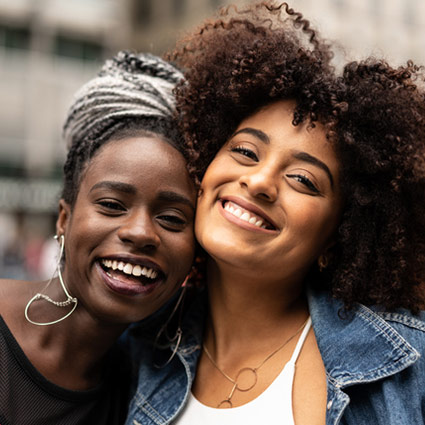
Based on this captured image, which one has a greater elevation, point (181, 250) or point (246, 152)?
point (246, 152)

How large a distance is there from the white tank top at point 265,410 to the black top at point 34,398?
45 cm

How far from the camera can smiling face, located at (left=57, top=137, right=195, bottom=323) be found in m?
3.00

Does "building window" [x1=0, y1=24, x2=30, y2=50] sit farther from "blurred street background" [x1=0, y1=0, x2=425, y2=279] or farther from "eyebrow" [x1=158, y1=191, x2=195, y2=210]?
"eyebrow" [x1=158, y1=191, x2=195, y2=210]

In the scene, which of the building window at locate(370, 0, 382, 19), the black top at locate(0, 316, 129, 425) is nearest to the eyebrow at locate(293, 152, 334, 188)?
the black top at locate(0, 316, 129, 425)

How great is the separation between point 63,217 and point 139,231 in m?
0.59

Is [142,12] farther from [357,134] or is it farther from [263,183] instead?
[263,183]

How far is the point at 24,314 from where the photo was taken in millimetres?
3164

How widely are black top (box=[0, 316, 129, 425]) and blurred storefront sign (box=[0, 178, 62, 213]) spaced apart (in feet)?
63.1

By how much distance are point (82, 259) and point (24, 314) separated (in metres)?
0.43

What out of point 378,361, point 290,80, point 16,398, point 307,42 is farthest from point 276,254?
point 16,398

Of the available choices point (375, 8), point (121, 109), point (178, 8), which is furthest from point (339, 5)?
point (121, 109)

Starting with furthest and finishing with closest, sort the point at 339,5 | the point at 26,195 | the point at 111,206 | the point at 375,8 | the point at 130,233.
A: the point at 375,8, the point at 339,5, the point at 26,195, the point at 111,206, the point at 130,233

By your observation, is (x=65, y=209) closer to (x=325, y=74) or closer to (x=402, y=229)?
(x=325, y=74)

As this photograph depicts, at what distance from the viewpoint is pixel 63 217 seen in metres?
3.34
